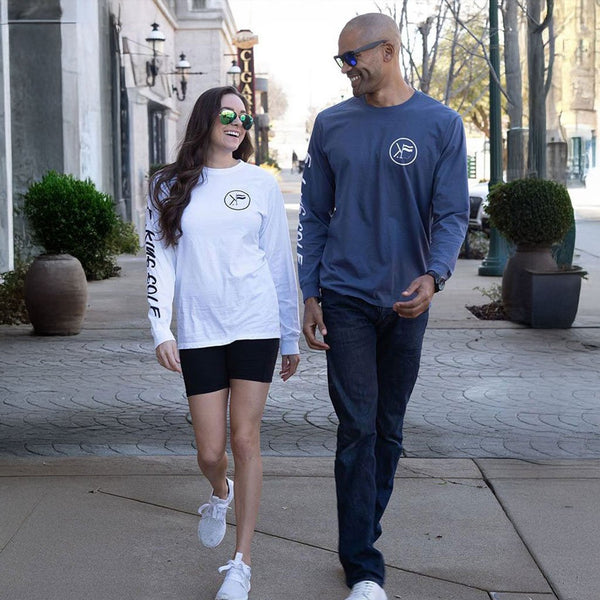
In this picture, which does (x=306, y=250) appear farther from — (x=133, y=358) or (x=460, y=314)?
(x=460, y=314)

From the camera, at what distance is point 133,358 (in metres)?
9.19

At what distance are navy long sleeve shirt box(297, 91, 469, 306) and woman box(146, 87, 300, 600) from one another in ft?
0.91

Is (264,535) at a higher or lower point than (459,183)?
lower

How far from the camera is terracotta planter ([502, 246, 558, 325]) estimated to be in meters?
10.7

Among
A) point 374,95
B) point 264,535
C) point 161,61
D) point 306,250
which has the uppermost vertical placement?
point 161,61

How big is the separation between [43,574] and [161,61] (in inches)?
833

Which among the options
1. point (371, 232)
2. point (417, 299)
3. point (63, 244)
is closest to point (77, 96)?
point (63, 244)

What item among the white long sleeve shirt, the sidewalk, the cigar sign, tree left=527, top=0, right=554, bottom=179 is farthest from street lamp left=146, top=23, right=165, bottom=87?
the white long sleeve shirt

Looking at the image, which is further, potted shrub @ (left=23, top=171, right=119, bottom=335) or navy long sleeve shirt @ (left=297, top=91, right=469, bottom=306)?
potted shrub @ (left=23, top=171, right=119, bottom=335)

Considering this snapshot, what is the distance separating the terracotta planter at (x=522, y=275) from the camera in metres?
10.7

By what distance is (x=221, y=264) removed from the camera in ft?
13.1

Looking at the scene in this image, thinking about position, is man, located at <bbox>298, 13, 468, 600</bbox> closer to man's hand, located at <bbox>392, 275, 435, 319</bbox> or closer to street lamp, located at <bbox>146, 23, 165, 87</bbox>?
man's hand, located at <bbox>392, 275, 435, 319</bbox>

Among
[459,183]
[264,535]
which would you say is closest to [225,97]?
[459,183]

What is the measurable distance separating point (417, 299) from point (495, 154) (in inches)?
514
